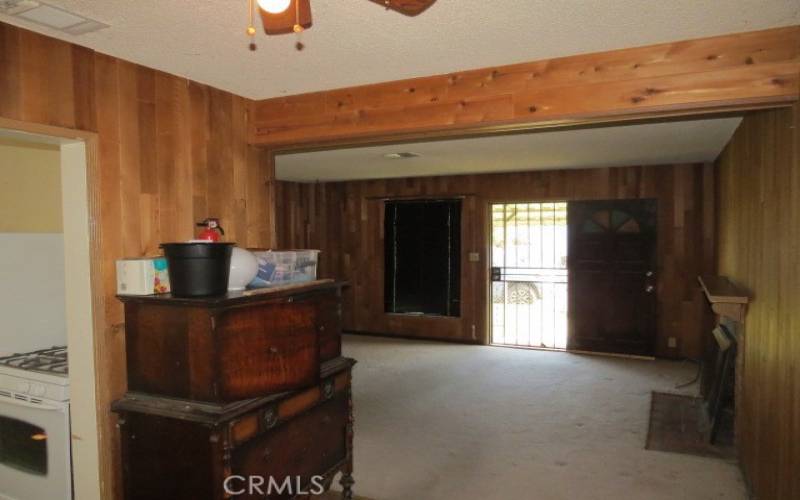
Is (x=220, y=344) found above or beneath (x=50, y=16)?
beneath

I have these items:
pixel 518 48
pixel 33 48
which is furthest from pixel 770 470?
pixel 33 48

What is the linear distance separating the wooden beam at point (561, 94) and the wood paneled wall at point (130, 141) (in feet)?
1.07

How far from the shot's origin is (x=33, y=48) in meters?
1.91

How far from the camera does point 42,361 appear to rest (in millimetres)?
2654

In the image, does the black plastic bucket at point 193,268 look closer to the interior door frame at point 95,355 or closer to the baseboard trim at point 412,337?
the interior door frame at point 95,355

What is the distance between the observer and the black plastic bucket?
201 cm

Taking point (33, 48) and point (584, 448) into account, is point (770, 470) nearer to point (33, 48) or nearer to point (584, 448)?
point (584, 448)

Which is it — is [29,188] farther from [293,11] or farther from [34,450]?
[293,11]

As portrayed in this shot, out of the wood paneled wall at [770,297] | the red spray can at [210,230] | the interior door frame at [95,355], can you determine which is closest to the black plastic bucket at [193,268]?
the red spray can at [210,230]

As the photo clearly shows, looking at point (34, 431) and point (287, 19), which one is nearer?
point (287, 19)

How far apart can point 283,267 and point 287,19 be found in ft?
4.57

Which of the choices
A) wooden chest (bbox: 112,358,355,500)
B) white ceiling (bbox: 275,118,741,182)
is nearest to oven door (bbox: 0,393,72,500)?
wooden chest (bbox: 112,358,355,500)

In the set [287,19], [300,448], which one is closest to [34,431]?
[300,448]

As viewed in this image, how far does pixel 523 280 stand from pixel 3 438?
18.3 ft
